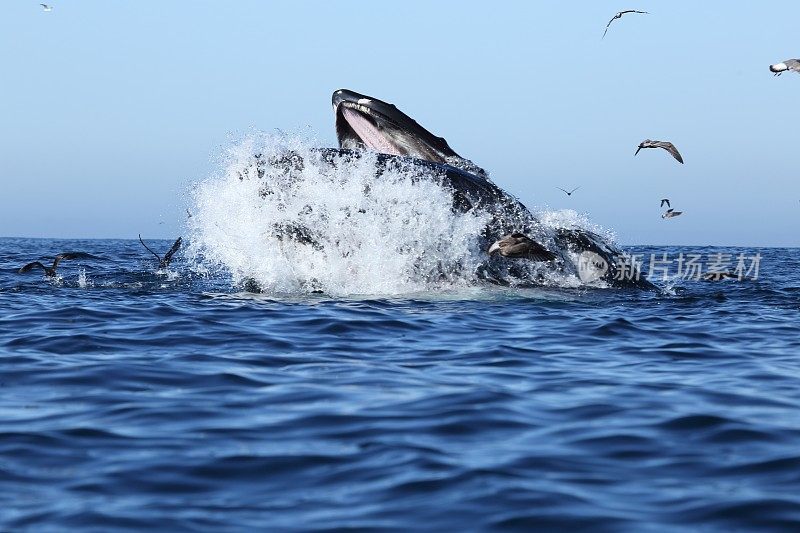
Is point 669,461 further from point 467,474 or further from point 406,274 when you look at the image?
point 406,274

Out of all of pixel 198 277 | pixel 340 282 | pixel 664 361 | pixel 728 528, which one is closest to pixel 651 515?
pixel 728 528

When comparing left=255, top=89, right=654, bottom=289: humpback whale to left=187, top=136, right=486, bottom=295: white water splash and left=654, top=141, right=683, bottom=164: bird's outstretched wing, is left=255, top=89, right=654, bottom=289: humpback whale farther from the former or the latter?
left=654, top=141, right=683, bottom=164: bird's outstretched wing

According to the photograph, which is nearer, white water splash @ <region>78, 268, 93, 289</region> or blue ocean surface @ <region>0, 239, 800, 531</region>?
blue ocean surface @ <region>0, 239, 800, 531</region>

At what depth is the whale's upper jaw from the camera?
16.9m

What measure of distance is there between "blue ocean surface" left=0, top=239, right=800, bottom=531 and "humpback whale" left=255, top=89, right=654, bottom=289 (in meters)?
1.50

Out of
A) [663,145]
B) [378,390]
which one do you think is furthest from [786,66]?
[378,390]

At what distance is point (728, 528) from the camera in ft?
19.9

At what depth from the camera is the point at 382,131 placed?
17.4m

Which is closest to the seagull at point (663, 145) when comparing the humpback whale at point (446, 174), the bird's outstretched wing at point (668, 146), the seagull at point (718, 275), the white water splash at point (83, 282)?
the bird's outstretched wing at point (668, 146)

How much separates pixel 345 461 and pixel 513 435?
1.48 metres

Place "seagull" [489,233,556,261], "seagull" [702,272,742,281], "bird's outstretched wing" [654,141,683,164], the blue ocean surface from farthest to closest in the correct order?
"bird's outstretched wing" [654,141,683,164]
"seagull" [702,272,742,281]
"seagull" [489,233,556,261]
the blue ocean surface

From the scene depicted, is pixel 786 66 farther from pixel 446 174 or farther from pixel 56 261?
pixel 56 261

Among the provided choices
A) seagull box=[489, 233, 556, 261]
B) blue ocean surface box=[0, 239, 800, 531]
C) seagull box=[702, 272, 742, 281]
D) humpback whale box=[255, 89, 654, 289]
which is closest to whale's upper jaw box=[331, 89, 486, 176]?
humpback whale box=[255, 89, 654, 289]

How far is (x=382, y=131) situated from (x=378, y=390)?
8183 millimetres
